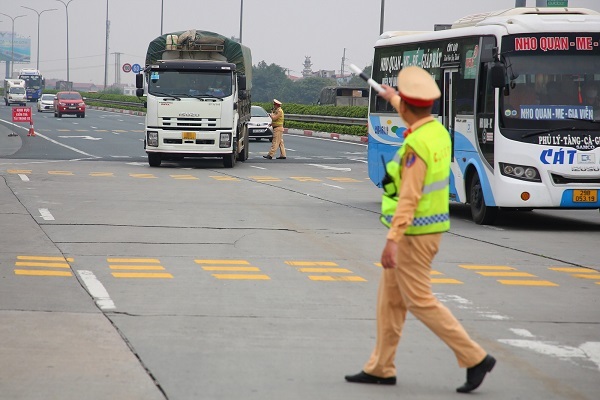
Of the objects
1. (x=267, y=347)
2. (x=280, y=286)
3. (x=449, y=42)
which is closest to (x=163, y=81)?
(x=449, y=42)

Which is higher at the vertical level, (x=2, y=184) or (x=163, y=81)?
(x=163, y=81)

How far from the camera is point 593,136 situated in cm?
1598

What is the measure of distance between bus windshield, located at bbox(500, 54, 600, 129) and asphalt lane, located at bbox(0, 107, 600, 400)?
5.44ft

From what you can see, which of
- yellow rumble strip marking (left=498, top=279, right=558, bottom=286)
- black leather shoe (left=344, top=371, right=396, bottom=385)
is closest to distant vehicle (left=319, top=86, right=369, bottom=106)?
yellow rumble strip marking (left=498, top=279, right=558, bottom=286)

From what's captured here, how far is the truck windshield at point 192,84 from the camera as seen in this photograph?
28.4 metres

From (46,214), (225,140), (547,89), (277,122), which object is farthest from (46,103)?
(547,89)

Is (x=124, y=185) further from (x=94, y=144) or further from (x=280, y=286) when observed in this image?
(x=94, y=144)

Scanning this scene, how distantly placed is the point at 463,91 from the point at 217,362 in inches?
430

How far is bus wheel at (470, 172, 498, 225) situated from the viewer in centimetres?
1664

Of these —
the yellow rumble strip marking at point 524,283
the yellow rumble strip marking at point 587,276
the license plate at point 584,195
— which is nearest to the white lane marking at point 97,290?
the yellow rumble strip marking at point 524,283

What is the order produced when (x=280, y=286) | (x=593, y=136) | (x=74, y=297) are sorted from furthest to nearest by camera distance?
(x=593, y=136) → (x=280, y=286) → (x=74, y=297)

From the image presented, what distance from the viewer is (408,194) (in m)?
6.35

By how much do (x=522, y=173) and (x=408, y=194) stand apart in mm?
10035

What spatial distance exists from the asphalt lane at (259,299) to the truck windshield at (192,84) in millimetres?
9131
